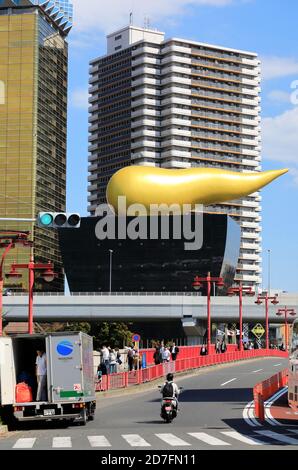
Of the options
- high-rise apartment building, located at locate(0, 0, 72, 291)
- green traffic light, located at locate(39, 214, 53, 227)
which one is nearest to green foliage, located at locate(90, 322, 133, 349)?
high-rise apartment building, located at locate(0, 0, 72, 291)

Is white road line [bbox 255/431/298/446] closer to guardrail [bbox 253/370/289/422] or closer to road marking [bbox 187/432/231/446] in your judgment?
road marking [bbox 187/432/231/446]

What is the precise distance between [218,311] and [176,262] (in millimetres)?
14460

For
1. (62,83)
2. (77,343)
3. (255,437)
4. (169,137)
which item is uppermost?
(62,83)

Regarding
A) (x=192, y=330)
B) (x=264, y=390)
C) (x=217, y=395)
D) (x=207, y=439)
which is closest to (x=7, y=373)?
(x=207, y=439)

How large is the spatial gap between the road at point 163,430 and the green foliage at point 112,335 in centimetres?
7195

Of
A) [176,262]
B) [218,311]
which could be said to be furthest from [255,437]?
[176,262]

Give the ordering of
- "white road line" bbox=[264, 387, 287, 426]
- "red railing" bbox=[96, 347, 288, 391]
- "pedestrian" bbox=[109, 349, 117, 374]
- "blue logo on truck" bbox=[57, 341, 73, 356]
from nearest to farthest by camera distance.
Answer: "white road line" bbox=[264, 387, 287, 426] < "blue logo on truck" bbox=[57, 341, 73, 356] < "red railing" bbox=[96, 347, 288, 391] < "pedestrian" bbox=[109, 349, 117, 374]

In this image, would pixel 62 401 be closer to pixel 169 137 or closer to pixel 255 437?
pixel 255 437

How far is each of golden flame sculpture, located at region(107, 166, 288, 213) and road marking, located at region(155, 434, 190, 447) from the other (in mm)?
90700

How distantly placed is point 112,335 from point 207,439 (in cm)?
9496

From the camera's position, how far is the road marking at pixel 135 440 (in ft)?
63.1

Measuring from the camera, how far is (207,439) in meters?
20.3

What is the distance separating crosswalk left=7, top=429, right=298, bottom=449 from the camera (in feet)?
62.8

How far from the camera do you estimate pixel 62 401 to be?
83.9ft
